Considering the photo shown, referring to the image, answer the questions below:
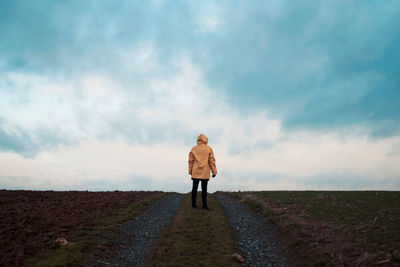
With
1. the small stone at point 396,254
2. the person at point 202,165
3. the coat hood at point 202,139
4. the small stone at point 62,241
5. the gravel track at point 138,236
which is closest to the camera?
the small stone at point 396,254

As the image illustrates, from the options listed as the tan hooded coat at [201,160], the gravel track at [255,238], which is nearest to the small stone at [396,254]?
the gravel track at [255,238]

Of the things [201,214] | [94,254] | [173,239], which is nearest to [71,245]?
[94,254]

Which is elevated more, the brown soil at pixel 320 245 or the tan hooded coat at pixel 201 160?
the tan hooded coat at pixel 201 160

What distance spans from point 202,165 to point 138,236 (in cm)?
750

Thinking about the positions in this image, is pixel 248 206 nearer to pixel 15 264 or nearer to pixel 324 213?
pixel 324 213

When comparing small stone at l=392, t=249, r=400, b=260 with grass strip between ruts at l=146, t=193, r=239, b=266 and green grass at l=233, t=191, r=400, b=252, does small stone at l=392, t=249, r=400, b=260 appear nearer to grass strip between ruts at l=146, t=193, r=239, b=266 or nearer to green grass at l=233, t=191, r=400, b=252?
green grass at l=233, t=191, r=400, b=252

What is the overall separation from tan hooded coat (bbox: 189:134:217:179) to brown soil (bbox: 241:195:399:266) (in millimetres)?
5902

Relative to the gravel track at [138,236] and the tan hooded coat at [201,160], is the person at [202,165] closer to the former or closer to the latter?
the tan hooded coat at [201,160]

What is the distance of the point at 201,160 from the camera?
2016 cm

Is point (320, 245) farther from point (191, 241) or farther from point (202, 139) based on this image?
point (202, 139)

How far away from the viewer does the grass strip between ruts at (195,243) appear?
10781 mm

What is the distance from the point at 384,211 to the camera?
1644cm

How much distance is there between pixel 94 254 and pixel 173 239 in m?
3.59

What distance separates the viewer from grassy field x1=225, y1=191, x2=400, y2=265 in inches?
407
